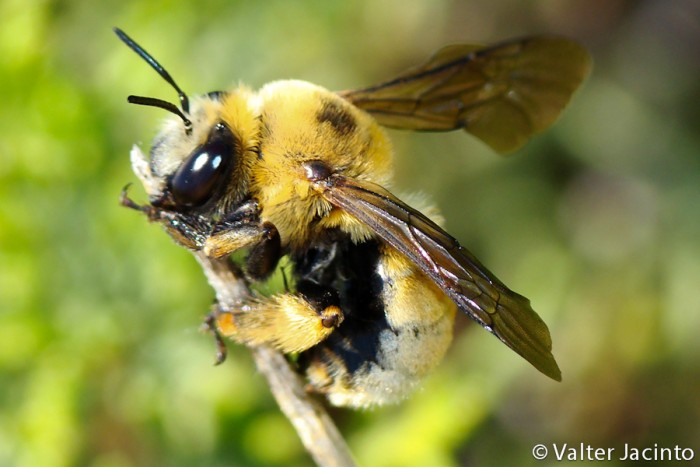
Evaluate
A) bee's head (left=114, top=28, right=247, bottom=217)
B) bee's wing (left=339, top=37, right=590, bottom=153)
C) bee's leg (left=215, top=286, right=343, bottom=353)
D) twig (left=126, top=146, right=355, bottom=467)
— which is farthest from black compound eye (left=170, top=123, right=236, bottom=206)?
bee's wing (left=339, top=37, right=590, bottom=153)

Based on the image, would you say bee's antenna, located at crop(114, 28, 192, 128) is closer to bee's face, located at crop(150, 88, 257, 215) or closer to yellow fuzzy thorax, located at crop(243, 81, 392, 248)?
bee's face, located at crop(150, 88, 257, 215)

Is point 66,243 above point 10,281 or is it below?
above

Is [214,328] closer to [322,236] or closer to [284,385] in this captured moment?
[284,385]

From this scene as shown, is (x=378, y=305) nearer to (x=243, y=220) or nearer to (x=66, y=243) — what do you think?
(x=243, y=220)

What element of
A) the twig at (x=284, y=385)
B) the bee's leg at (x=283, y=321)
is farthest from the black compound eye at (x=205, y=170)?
the bee's leg at (x=283, y=321)

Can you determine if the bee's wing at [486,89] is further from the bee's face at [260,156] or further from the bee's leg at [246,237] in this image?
the bee's leg at [246,237]

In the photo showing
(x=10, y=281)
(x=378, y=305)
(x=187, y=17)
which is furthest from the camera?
(x=187, y=17)

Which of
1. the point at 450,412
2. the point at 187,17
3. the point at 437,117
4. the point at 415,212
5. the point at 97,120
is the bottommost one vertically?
the point at 450,412

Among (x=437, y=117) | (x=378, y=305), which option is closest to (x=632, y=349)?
(x=437, y=117)

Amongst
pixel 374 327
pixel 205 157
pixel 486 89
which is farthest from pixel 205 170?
pixel 486 89
